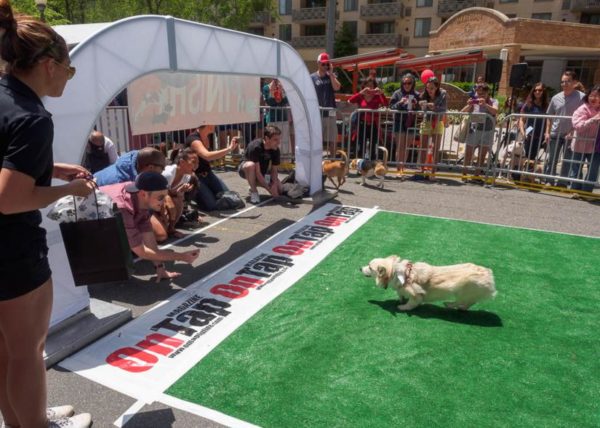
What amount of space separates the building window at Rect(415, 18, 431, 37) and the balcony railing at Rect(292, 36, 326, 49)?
979cm

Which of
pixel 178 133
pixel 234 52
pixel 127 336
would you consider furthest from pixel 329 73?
pixel 127 336

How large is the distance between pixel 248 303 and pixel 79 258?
1.73 m

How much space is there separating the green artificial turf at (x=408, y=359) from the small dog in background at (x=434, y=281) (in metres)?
0.22

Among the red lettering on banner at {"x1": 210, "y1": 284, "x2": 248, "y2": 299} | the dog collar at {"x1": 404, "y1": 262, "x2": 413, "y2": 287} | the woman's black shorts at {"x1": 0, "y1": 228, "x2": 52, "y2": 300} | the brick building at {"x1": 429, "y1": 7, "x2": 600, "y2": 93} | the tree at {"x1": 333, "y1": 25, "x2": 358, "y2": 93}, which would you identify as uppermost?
the tree at {"x1": 333, "y1": 25, "x2": 358, "y2": 93}

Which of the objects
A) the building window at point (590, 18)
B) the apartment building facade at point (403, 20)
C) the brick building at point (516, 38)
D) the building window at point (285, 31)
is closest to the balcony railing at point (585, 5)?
the apartment building facade at point (403, 20)

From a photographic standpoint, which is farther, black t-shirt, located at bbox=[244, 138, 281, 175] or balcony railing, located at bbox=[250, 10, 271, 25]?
balcony railing, located at bbox=[250, 10, 271, 25]

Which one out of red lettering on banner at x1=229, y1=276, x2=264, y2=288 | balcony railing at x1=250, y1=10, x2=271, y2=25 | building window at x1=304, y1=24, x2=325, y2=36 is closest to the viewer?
red lettering on banner at x1=229, y1=276, x2=264, y2=288

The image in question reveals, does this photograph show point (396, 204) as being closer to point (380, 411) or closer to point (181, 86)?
point (181, 86)

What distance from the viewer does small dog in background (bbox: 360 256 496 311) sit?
3.80 m

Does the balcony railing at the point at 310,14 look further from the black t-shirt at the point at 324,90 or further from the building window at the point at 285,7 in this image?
the black t-shirt at the point at 324,90

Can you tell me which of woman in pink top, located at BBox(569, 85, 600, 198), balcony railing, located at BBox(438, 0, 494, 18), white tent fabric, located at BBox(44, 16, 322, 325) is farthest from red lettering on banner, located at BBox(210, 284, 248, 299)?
balcony railing, located at BBox(438, 0, 494, 18)

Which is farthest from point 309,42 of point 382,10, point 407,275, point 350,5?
point 407,275

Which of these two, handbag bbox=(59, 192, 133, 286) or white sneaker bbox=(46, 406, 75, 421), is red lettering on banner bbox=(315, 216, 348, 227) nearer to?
handbag bbox=(59, 192, 133, 286)

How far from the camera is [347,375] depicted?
3184mm
